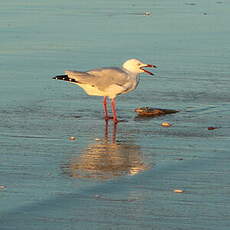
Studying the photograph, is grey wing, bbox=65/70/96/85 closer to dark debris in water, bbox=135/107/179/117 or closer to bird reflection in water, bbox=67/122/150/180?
dark debris in water, bbox=135/107/179/117

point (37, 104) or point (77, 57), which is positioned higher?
point (77, 57)

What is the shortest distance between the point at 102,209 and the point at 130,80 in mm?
4801

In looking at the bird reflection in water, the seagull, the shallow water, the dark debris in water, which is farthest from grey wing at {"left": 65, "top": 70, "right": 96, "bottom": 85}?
the bird reflection in water

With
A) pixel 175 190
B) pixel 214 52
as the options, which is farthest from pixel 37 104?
pixel 214 52

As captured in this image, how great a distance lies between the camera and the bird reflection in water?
7.70m

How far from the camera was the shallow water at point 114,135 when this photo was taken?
21.2 feet

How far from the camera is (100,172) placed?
7.72 meters

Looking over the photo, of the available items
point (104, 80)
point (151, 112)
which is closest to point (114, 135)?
point (151, 112)

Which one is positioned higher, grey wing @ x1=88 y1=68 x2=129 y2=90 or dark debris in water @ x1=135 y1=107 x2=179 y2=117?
grey wing @ x1=88 y1=68 x2=129 y2=90

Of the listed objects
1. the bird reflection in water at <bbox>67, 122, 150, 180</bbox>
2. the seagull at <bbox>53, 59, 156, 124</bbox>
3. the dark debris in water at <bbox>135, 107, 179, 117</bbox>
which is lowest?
the bird reflection in water at <bbox>67, 122, 150, 180</bbox>

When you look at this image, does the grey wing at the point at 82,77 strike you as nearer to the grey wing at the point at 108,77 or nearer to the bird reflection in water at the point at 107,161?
the grey wing at the point at 108,77

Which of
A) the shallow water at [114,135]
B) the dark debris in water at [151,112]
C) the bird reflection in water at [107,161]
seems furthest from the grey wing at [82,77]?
the bird reflection in water at [107,161]

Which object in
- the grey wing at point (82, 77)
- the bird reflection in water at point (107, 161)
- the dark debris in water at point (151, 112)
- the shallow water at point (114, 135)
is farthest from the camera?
the grey wing at point (82, 77)

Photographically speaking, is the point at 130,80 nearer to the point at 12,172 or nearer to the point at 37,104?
the point at 37,104
